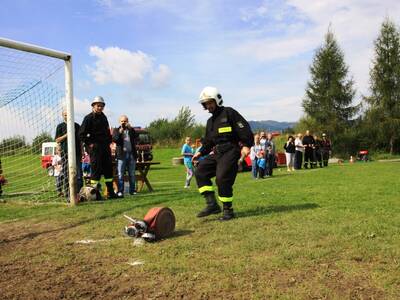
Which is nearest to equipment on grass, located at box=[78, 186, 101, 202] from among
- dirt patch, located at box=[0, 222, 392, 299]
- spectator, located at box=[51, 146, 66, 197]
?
spectator, located at box=[51, 146, 66, 197]

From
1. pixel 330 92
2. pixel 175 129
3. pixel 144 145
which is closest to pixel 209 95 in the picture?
pixel 144 145

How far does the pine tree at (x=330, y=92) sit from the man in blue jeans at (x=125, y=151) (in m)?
33.3

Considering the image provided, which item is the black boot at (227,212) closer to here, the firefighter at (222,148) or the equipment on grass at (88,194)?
the firefighter at (222,148)

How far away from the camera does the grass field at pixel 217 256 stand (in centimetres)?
381

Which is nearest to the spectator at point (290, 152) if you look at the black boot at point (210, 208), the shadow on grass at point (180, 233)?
the black boot at point (210, 208)

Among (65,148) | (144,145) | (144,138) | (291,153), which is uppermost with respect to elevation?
(144,138)

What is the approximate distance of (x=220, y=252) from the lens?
4.90m

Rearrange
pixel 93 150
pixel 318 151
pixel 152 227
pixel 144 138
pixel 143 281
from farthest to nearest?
pixel 144 138, pixel 318 151, pixel 93 150, pixel 152 227, pixel 143 281

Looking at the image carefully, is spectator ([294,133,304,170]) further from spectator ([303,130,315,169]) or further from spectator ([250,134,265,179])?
spectator ([250,134,265,179])

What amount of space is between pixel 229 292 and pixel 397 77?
135 ft

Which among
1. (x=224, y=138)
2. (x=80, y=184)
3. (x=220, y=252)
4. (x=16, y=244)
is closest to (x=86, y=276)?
(x=220, y=252)

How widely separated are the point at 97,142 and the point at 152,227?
468cm

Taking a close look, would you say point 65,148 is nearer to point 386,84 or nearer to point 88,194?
point 88,194

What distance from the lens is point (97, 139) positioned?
32.1 feet
